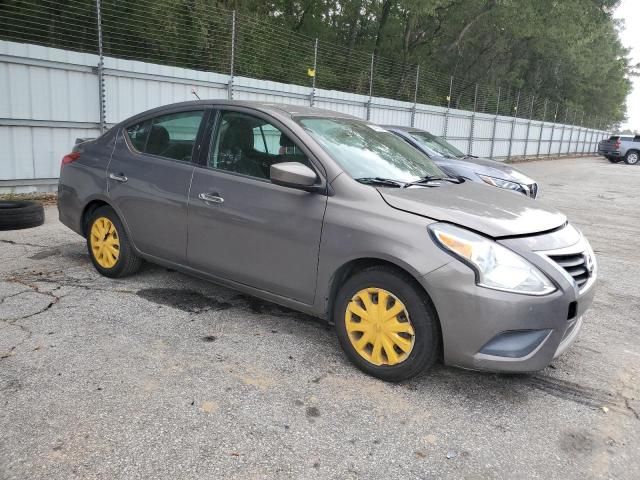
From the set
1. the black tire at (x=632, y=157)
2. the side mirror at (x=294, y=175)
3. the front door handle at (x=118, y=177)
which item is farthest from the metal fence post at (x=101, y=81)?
the black tire at (x=632, y=157)

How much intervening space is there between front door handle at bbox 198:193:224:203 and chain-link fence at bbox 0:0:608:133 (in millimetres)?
6012

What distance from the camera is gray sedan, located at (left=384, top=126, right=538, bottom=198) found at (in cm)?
801

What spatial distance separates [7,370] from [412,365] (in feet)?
7.56

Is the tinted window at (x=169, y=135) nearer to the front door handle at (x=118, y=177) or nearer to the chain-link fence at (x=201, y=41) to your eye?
the front door handle at (x=118, y=177)

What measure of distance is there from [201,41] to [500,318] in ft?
33.0

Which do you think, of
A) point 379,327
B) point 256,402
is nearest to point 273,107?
point 379,327

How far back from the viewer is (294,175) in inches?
126

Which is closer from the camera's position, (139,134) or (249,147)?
(249,147)

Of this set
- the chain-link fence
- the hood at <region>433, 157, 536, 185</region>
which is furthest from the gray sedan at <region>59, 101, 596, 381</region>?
the chain-link fence

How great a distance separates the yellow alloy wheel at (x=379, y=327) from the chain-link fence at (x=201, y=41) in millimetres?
7352

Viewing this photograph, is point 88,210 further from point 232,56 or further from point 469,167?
point 232,56

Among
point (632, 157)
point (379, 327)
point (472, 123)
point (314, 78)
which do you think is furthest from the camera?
point (632, 157)

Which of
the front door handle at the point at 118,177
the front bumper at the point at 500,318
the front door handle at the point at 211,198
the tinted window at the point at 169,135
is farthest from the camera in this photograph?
the front door handle at the point at 118,177

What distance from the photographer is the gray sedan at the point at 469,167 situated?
8.01 m
